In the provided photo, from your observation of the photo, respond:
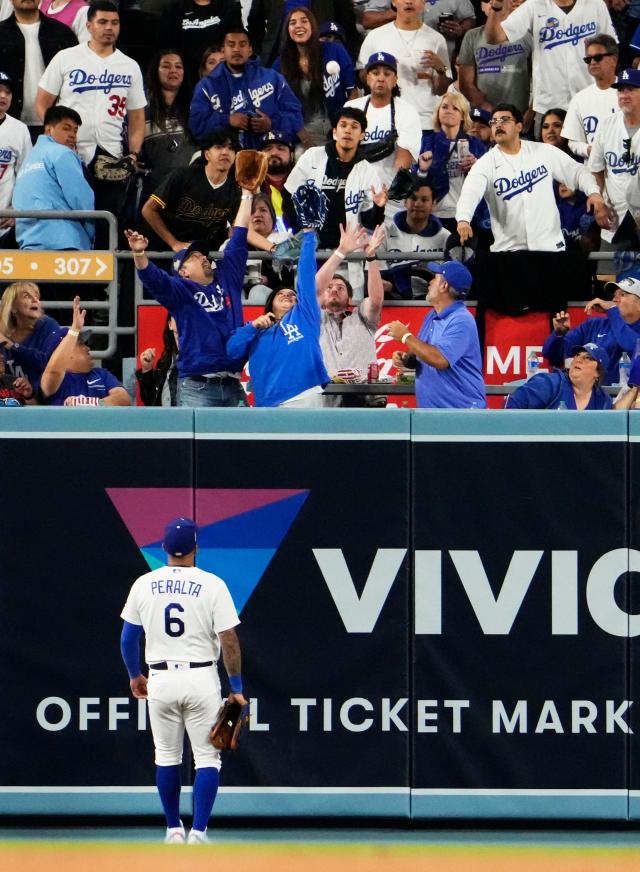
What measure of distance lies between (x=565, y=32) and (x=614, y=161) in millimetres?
2306

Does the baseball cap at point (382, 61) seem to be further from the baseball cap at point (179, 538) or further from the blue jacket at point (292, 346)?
the baseball cap at point (179, 538)

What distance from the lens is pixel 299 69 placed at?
15430mm

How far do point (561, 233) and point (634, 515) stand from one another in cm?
446

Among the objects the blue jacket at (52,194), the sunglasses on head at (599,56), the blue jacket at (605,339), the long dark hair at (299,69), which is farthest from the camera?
the long dark hair at (299,69)

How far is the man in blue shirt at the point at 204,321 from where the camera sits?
1147 cm

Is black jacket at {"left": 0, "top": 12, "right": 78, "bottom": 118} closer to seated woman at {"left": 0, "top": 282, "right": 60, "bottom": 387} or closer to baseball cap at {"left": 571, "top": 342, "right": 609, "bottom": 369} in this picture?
seated woman at {"left": 0, "top": 282, "right": 60, "bottom": 387}

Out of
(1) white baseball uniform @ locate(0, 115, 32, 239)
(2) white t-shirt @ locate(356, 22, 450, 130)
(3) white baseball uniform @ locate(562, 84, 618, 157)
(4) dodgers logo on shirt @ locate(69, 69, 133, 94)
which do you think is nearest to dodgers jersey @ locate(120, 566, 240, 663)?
(1) white baseball uniform @ locate(0, 115, 32, 239)

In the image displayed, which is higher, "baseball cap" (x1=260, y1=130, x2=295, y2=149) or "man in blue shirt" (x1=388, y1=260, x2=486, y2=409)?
"baseball cap" (x1=260, y1=130, x2=295, y2=149)

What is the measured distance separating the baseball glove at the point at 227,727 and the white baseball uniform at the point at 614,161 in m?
6.47

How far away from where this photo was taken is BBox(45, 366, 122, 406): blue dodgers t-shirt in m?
11.5

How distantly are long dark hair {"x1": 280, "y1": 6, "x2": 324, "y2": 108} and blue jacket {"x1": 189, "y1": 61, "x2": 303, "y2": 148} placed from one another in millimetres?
453

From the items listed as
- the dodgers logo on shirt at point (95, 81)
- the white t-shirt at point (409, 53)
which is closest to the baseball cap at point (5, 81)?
the dodgers logo on shirt at point (95, 81)

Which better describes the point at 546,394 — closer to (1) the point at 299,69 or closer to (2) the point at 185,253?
(2) the point at 185,253

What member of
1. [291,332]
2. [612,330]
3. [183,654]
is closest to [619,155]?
[612,330]
